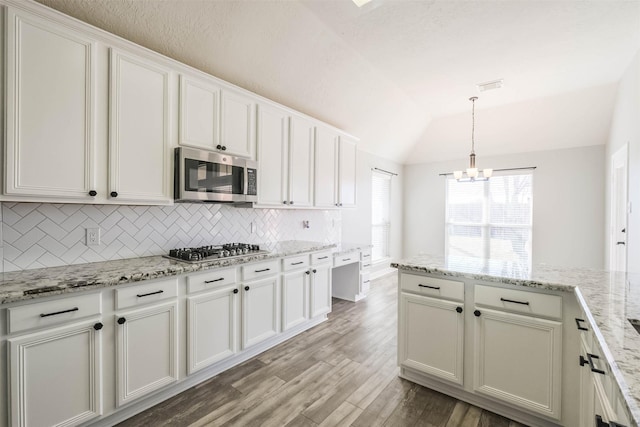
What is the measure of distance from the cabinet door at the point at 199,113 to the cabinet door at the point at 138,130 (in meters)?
0.13

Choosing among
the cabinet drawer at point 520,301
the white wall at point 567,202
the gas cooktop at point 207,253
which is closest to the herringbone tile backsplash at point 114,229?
the gas cooktop at point 207,253

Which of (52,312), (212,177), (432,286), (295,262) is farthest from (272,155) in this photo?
(52,312)

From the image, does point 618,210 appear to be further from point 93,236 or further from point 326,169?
point 93,236

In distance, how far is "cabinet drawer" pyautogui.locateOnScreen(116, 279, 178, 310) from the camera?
182cm

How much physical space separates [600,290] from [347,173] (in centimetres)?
315

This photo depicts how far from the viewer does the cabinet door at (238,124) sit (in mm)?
2674

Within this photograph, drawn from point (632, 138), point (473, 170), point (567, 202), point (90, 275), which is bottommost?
point (90, 275)

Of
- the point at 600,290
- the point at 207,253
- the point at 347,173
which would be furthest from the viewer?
the point at 347,173

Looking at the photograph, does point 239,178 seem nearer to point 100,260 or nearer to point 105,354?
point 100,260

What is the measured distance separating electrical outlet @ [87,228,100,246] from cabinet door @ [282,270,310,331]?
1575 millimetres

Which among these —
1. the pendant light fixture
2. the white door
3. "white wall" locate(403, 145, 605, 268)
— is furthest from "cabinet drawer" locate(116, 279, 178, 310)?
"white wall" locate(403, 145, 605, 268)

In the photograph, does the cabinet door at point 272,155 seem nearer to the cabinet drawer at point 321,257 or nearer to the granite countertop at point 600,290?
the cabinet drawer at point 321,257

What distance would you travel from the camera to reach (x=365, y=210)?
5.43 metres

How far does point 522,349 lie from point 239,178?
2571 mm
